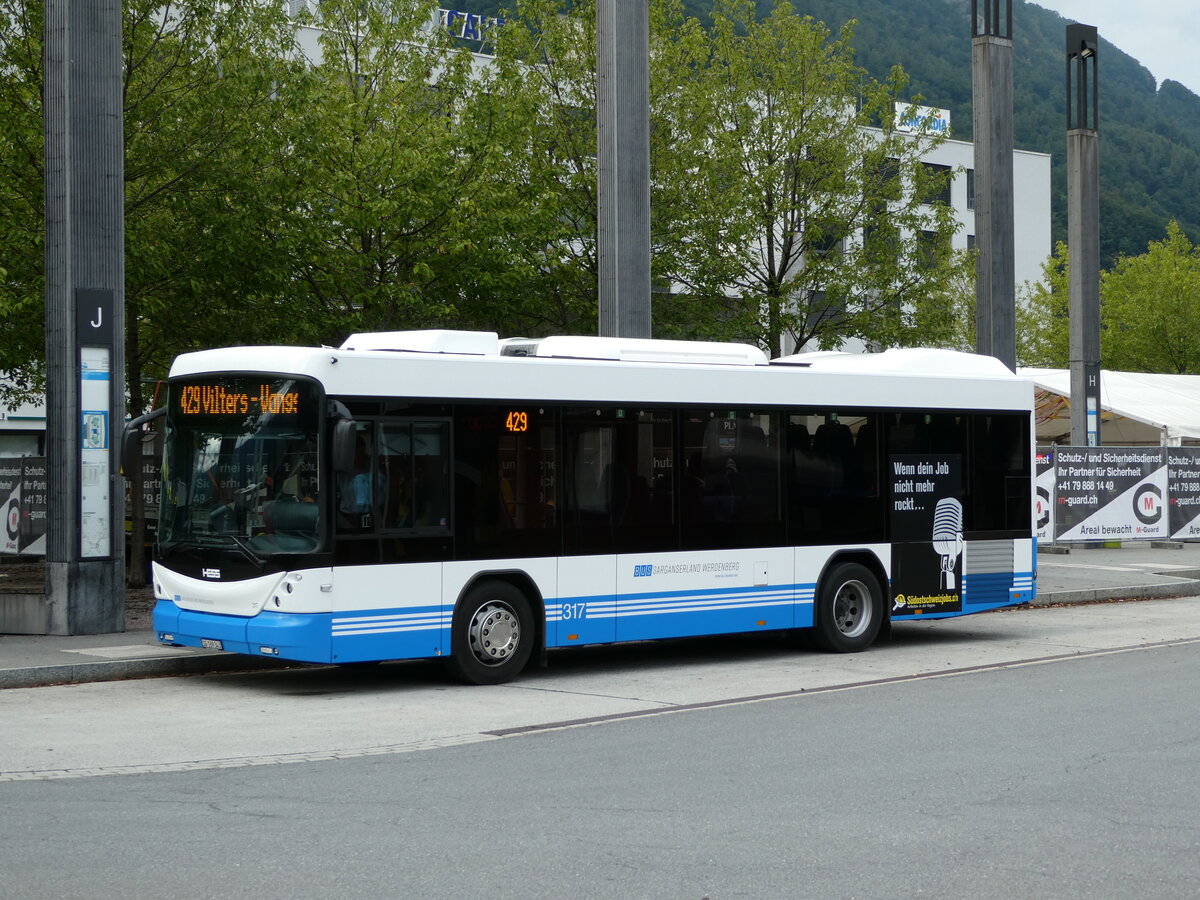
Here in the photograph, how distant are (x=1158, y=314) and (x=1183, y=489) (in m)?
26.6

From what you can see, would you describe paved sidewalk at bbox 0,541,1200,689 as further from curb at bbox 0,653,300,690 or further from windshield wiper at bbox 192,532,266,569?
windshield wiper at bbox 192,532,266,569

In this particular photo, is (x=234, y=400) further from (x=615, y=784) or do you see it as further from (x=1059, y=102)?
(x=1059, y=102)

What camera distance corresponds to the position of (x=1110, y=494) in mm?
28875

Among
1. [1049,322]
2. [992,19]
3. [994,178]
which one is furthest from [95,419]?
[1049,322]

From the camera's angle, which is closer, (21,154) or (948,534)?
(948,534)

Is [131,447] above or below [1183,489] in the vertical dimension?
above

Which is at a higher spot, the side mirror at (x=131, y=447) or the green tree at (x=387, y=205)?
the green tree at (x=387, y=205)

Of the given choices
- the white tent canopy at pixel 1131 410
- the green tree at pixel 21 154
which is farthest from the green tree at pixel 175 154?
the white tent canopy at pixel 1131 410

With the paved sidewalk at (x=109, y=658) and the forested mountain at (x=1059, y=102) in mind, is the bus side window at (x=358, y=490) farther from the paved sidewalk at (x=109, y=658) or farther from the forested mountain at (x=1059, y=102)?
the forested mountain at (x=1059, y=102)

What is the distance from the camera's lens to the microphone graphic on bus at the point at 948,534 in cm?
1580

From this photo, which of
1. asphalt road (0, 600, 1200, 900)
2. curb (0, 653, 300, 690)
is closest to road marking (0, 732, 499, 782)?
asphalt road (0, 600, 1200, 900)

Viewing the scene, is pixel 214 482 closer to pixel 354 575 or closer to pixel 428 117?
pixel 354 575

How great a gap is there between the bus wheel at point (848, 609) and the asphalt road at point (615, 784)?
1.09m

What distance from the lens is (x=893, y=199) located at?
28281 mm
